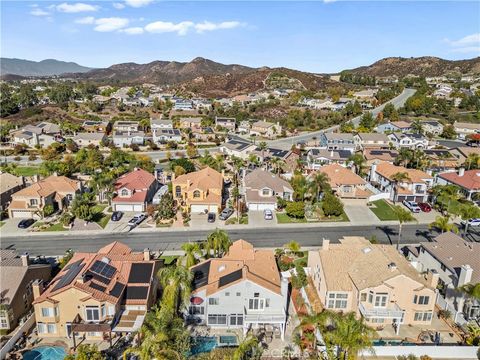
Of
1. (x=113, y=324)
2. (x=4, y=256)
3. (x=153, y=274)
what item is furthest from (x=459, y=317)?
(x=4, y=256)

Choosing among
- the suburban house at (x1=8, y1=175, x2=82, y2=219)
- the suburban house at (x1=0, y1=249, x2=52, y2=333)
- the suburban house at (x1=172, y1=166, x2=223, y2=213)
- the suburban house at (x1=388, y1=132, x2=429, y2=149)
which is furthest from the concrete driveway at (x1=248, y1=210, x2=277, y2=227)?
the suburban house at (x1=388, y1=132, x2=429, y2=149)

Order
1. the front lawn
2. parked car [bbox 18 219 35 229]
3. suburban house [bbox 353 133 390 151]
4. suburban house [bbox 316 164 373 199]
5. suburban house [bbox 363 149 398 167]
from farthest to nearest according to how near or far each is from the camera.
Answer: suburban house [bbox 353 133 390 151] < suburban house [bbox 363 149 398 167] < suburban house [bbox 316 164 373 199] < the front lawn < parked car [bbox 18 219 35 229]

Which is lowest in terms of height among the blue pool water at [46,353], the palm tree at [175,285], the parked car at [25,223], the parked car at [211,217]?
the blue pool water at [46,353]

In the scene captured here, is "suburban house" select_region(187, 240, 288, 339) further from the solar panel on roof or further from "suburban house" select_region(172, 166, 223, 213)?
"suburban house" select_region(172, 166, 223, 213)

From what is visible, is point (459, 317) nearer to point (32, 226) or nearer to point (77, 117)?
point (32, 226)

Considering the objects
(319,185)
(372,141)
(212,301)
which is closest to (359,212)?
(319,185)

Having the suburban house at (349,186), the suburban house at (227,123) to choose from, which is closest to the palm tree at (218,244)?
the suburban house at (349,186)

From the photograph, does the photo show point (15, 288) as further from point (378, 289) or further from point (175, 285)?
point (378, 289)

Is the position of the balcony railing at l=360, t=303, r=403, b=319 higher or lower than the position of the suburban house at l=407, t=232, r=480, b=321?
lower

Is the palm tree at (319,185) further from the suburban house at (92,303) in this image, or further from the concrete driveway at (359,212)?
the suburban house at (92,303)
